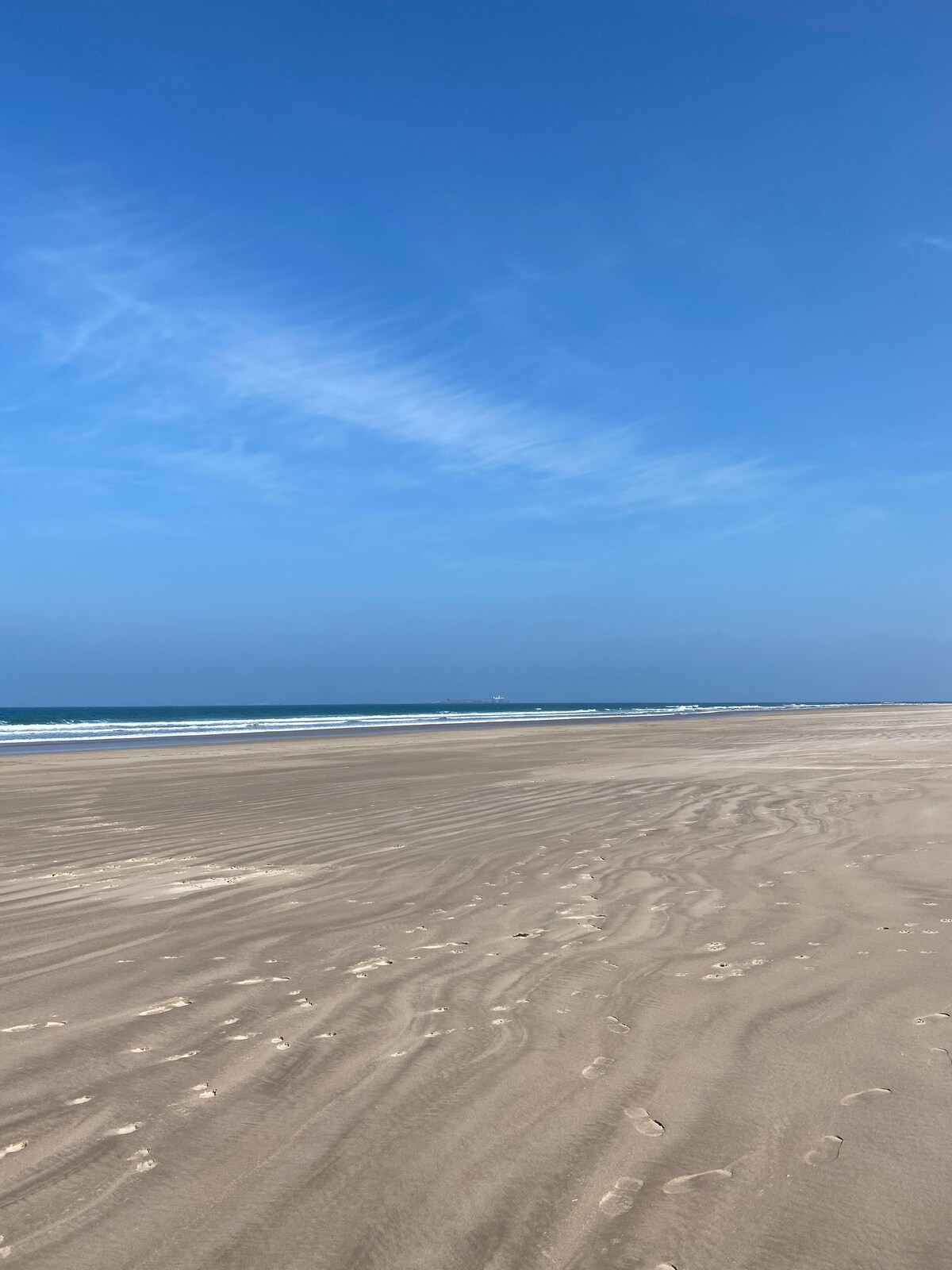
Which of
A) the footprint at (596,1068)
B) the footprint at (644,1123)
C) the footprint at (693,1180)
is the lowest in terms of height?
the footprint at (693,1180)

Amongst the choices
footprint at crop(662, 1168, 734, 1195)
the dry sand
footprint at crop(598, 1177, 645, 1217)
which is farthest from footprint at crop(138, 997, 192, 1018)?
footprint at crop(662, 1168, 734, 1195)

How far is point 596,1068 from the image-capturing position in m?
2.90

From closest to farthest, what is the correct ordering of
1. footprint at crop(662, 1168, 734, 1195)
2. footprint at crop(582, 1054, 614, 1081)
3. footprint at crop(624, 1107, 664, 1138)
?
footprint at crop(662, 1168, 734, 1195) → footprint at crop(624, 1107, 664, 1138) → footprint at crop(582, 1054, 614, 1081)

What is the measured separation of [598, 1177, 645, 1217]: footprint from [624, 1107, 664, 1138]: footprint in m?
0.23

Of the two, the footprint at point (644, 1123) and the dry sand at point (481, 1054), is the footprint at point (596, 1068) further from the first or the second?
the footprint at point (644, 1123)

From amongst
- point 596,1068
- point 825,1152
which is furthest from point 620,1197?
point 596,1068

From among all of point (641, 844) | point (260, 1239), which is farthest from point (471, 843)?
point (260, 1239)

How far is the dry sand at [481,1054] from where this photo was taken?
6.77ft

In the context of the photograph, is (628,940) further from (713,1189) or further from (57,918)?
(57,918)

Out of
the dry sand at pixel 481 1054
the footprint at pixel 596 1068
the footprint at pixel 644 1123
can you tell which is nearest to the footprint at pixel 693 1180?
the dry sand at pixel 481 1054

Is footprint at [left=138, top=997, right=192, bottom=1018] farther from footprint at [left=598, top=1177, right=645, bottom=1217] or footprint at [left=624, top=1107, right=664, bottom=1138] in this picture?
footprint at [left=598, top=1177, right=645, bottom=1217]

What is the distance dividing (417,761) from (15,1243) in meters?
15.3

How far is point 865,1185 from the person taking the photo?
7.22ft

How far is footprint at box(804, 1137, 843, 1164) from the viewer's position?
7.59 ft
